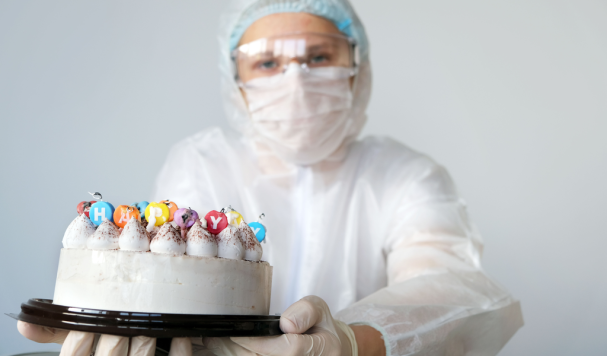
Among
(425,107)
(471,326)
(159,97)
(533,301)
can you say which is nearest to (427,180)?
(471,326)

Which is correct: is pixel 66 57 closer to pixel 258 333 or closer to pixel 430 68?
pixel 430 68

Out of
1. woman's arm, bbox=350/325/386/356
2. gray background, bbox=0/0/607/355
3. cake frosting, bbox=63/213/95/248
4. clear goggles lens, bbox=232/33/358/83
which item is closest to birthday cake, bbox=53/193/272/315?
cake frosting, bbox=63/213/95/248

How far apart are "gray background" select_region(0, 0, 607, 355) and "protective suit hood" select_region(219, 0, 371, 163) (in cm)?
71

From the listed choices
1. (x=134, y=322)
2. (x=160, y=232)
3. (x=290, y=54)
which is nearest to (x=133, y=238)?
(x=160, y=232)

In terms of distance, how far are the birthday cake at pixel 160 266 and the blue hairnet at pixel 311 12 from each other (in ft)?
3.53

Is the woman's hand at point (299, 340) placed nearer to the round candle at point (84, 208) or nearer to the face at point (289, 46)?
the round candle at point (84, 208)

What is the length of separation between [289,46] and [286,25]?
0.31 ft

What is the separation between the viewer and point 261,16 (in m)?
1.68

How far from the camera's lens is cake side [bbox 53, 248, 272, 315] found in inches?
25.9

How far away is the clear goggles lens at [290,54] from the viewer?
158cm

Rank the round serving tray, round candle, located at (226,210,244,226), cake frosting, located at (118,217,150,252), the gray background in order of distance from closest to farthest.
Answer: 1. the round serving tray
2. cake frosting, located at (118,217,150,252)
3. round candle, located at (226,210,244,226)
4. the gray background

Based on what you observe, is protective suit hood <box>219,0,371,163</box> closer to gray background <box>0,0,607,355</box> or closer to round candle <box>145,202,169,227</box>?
gray background <box>0,0,607,355</box>

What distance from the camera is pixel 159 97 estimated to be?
2.39m

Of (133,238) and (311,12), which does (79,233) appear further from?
(311,12)
